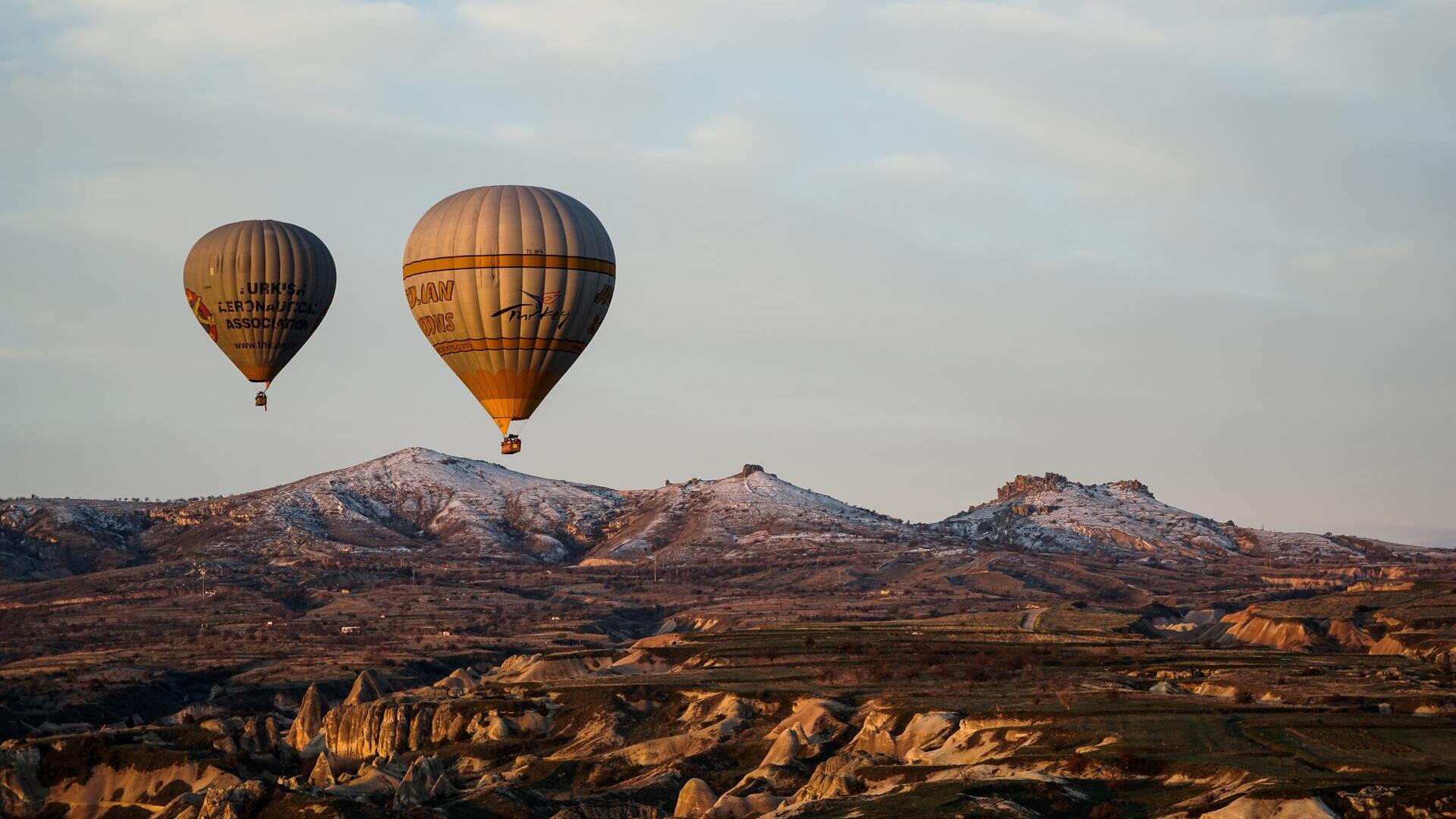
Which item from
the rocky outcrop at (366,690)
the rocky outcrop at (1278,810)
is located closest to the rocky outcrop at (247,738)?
the rocky outcrop at (366,690)

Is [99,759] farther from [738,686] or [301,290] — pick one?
[738,686]

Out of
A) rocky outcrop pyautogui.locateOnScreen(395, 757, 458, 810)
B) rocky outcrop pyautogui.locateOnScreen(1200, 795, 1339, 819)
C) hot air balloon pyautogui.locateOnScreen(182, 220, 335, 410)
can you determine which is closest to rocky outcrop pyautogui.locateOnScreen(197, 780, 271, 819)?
rocky outcrop pyautogui.locateOnScreen(395, 757, 458, 810)

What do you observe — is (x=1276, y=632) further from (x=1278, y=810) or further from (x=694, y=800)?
(x=1278, y=810)

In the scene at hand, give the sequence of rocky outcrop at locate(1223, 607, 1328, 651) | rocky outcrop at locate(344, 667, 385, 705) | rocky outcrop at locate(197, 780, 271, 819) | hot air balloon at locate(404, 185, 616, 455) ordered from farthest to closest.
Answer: rocky outcrop at locate(1223, 607, 1328, 651) < rocky outcrop at locate(344, 667, 385, 705) < hot air balloon at locate(404, 185, 616, 455) < rocky outcrop at locate(197, 780, 271, 819)

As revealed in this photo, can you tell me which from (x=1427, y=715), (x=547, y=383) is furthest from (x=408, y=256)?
(x=1427, y=715)

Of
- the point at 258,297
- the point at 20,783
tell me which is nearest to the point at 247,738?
the point at 20,783

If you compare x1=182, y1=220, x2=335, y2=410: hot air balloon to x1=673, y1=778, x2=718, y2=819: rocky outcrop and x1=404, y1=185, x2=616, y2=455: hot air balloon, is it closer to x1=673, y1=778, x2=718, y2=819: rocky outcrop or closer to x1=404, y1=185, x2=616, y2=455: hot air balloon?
x1=404, y1=185, x2=616, y2=455: hot air balloon
